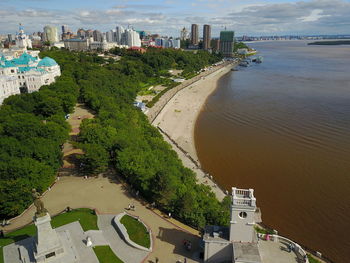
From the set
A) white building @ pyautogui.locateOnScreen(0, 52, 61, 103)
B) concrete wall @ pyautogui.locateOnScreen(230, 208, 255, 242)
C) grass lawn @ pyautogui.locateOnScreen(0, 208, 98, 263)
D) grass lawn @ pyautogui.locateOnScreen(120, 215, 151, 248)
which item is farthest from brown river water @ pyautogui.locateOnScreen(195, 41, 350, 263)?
white building @ pyautogui.locateOnScreen(0, 52, 61, 103)

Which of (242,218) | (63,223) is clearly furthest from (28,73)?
(242,218)

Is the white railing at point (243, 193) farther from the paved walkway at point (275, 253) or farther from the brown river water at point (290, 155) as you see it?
the brown river water at point (290, 155)

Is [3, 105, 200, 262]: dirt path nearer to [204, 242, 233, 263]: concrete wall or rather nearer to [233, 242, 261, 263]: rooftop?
[204, 242, 233, 263]: concrete wall

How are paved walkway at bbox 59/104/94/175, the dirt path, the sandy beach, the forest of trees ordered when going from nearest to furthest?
the dirt path → the forest of trees → paved walkway at bbox 59/104/94/175 → the sandy beach

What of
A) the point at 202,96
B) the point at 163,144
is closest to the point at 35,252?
the point at 163,144

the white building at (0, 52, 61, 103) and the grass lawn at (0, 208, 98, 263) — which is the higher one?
the white building at (0, 52, 61, 103)

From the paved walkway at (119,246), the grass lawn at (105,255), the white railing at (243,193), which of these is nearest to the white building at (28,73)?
the paved walkway at (119,246)

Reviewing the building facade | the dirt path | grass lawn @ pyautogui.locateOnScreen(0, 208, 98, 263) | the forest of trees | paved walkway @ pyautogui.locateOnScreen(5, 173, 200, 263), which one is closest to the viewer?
the building facade

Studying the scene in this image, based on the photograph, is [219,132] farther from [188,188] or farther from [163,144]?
[188,188]
